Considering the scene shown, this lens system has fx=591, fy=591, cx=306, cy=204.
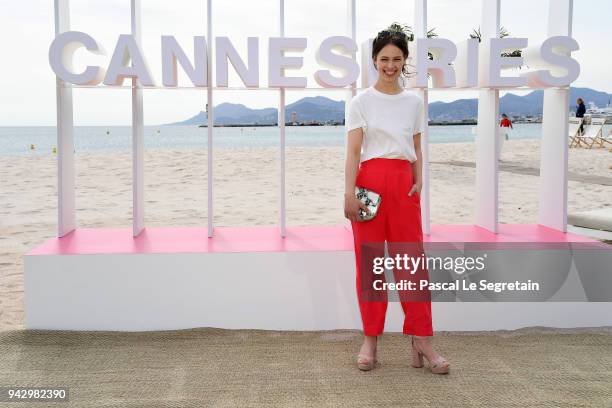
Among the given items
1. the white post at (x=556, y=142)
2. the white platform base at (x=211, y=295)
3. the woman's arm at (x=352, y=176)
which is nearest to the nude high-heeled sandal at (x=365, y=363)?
the white platform base at (x=211, y=295)

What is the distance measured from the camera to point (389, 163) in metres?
2.73

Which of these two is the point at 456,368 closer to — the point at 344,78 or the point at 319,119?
the point at 344,78

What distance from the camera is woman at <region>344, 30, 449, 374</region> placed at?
2.72 m

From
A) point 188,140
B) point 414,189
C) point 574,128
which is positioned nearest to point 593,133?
point 574,128

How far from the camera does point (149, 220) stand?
7.19m

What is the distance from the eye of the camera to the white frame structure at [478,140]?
370 centimetres

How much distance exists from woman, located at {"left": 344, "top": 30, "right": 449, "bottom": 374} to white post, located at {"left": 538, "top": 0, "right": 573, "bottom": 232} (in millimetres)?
1661

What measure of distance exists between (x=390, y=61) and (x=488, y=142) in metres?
1.63

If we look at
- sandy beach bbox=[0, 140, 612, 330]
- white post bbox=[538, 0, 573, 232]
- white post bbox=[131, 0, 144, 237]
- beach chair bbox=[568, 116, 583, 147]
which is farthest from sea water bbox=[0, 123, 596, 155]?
white post bbox=[131, 0, 144, 237]

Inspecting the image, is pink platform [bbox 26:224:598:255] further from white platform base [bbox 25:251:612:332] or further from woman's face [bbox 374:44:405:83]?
woman's face [bbox 374:44:405:83]

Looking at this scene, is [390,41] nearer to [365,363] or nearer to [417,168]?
[417,168]

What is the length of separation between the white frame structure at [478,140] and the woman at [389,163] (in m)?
0.89

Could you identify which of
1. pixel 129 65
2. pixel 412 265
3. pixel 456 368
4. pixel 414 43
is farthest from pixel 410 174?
pixel 129 65

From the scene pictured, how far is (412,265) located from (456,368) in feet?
1.91
